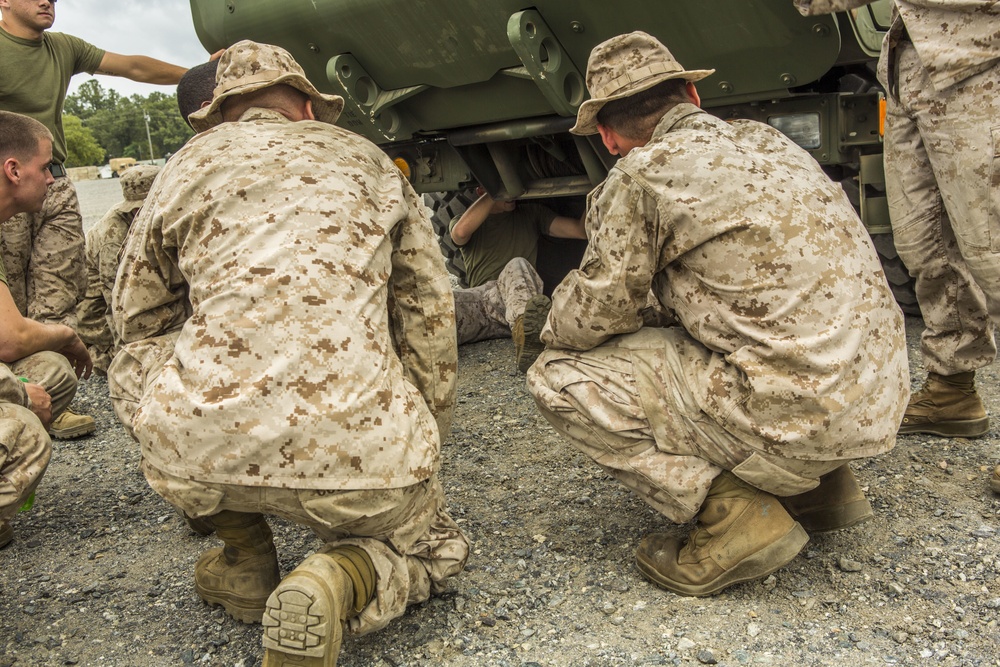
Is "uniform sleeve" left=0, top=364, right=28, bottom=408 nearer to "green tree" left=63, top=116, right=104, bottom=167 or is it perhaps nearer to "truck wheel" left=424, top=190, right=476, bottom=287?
"truck wheel" left=424, top=190, right=476, bottom=287

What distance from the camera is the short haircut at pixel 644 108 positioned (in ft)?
9.07

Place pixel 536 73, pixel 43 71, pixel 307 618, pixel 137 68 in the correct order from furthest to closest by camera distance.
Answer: pixel 137 68 → pixel 43 71 → pixel 536 73 → pixel 307 618

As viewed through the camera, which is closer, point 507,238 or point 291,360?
point 291,360

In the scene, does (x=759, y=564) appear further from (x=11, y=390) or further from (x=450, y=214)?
(x=450, y=214)

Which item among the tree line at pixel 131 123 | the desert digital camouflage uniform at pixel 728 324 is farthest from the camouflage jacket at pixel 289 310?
the tree line at pixel 131 123

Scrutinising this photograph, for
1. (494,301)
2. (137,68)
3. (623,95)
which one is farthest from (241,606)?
(137,68)

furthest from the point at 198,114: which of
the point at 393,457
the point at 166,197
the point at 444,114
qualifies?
the point at 444,114

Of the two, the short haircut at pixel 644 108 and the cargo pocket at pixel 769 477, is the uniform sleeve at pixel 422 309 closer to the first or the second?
the short haircut at pixel 644 108

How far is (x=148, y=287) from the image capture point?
263 cm

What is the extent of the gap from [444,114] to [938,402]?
2962mm

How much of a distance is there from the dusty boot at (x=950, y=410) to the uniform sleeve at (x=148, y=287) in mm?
2475

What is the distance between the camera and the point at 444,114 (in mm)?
5250

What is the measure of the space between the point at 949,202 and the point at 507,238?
3.11m

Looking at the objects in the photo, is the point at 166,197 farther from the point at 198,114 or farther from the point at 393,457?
the point at 393,457
